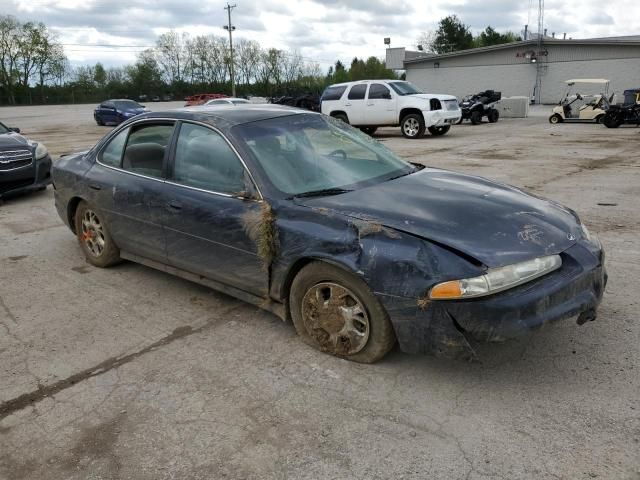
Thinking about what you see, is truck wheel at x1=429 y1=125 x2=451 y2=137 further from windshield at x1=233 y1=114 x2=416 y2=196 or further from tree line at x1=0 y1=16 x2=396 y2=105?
tree line at x1=0 y1=16 x2=396 y2=105

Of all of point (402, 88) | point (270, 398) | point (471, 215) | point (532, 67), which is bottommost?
point (270, 398)

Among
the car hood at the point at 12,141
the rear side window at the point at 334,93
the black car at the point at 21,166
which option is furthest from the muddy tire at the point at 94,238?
the rear side window at the point at 334,93

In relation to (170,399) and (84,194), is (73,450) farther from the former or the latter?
(84,194)

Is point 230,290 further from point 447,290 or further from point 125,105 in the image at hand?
point 125,105

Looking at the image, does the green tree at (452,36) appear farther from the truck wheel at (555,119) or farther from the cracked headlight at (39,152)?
the cracked headlight at (39,152)

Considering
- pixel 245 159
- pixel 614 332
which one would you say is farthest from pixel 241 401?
pixel 614 332

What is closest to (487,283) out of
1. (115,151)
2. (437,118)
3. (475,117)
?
(115,151)

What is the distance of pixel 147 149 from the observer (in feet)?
15.1

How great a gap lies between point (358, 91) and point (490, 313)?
17919 millimetres

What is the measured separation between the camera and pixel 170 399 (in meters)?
3.09

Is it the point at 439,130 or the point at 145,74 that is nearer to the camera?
the point at 439,130

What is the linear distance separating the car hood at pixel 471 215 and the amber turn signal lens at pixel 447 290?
196mm

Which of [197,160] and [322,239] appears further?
[197,160]

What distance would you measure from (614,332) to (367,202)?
6.10 ft
